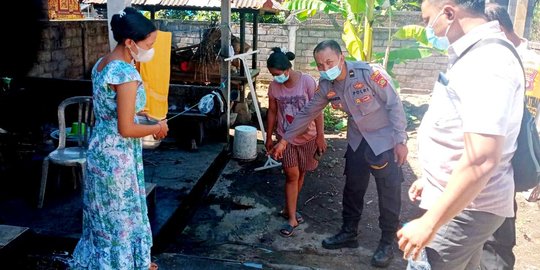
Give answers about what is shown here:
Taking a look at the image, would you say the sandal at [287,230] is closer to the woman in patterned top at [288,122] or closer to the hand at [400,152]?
the woman in patterned top at [288,122]

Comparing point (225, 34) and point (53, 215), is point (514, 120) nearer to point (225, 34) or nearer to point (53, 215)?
point (53, 215)

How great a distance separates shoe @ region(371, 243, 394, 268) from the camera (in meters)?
3.57

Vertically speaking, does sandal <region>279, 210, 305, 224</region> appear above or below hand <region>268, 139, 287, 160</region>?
below

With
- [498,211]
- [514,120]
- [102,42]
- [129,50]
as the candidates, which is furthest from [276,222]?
[102,42]

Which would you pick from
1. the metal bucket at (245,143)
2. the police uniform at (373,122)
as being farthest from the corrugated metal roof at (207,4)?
the police uniform at (373,122)

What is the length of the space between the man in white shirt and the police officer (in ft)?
4.06

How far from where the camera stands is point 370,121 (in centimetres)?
344

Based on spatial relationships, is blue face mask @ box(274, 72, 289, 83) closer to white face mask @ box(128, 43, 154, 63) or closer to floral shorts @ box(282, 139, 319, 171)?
floral shorts @ box(282, 139, 319, 171)

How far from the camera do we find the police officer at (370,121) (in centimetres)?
338

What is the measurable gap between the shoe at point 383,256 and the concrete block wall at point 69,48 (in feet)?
20.6

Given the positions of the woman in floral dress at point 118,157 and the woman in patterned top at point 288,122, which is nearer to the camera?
the woman in floral dress at point 118,157

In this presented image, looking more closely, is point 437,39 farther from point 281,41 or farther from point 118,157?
point 281,41

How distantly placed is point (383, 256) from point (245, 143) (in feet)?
10.2

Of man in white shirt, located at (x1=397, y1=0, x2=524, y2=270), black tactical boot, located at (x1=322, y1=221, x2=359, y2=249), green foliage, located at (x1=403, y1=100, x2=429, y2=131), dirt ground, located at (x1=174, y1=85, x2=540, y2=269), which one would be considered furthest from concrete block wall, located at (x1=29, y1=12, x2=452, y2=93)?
man in white shirt, located at (x1=397, y1=0, x2=524, y2=270)
